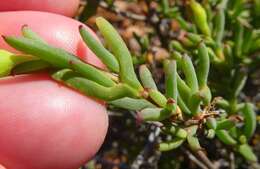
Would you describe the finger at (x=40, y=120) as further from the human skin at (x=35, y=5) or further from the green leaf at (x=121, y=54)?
the human skin at (x=35, y=5)

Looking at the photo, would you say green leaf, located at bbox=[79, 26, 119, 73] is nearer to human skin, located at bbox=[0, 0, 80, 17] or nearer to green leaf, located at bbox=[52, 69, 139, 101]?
green leaf, located at bbox=[52, 69, 139, 101]

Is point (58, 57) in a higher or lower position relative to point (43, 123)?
higher

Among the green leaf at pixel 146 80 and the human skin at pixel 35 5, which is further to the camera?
the human skin at pixel 35 5

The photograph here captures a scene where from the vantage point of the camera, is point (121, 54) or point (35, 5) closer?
point (121, 54)

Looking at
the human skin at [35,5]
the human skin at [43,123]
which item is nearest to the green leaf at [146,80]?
the human skin at [43,123]

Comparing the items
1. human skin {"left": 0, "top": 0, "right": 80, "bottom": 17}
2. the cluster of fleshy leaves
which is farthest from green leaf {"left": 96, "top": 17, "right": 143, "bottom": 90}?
human skin {"left": 0, "top": 0, "right": 80, "bottom": 17}

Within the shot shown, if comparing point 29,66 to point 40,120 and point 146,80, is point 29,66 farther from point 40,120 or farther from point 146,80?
point 146,80

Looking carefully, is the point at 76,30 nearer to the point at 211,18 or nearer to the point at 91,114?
the point at 91,114

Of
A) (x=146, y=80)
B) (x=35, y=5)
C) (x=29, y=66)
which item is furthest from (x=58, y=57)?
(x=35, y=5)
